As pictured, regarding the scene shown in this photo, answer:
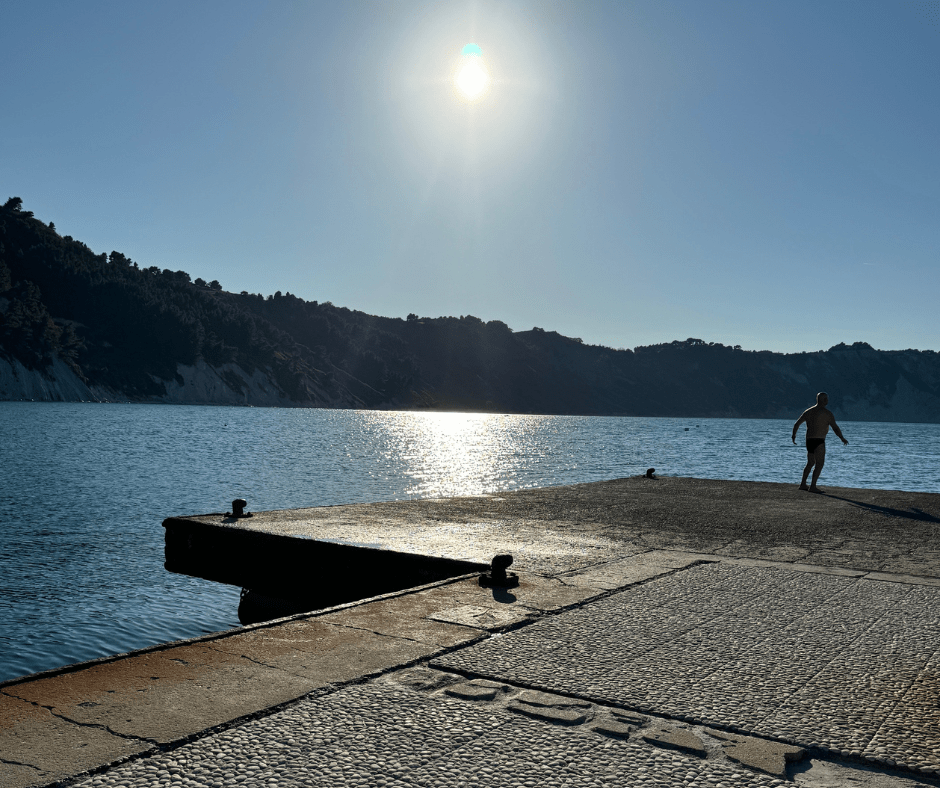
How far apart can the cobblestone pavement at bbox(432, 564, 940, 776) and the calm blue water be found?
9.82 meters

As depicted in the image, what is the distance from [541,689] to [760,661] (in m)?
1.42

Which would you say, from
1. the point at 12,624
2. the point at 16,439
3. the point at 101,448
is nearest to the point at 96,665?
the point at 12,624

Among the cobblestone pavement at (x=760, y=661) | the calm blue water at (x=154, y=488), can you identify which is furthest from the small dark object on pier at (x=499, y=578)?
the calm blue water at (x=154, y=488)

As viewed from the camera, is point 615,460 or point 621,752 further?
point 615,460

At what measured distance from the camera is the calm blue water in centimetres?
1423

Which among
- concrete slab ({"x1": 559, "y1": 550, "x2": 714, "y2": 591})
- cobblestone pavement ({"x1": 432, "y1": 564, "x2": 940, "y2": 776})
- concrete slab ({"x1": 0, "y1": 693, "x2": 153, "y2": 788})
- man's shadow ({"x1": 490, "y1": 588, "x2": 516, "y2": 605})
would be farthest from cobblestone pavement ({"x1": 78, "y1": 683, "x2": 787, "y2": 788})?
concrete slab ({"x1": 559, "y1": 550, "x2": 714, "y2": 591})

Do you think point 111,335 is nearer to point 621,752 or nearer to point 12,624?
point 12,624

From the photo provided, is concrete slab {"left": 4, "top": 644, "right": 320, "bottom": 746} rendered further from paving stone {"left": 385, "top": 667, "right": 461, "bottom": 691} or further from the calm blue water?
the calm blue water

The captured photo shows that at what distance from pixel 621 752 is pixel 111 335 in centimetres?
19077

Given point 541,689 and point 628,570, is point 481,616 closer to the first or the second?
point 541,689

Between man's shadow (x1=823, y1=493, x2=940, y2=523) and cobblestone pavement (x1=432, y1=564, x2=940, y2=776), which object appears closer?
cobblestone pavement (x1=432, y1=564, x2=940, y2=776)

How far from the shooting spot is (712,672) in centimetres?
424

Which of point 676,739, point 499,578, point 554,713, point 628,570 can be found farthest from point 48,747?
point 628,570

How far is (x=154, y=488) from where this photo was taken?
118ft
